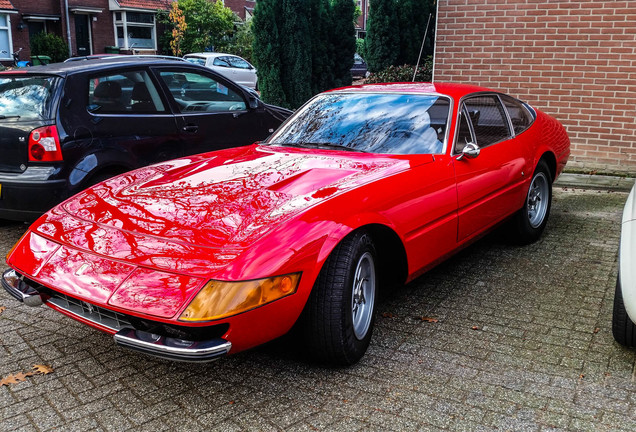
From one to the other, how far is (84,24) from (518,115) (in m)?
31.3

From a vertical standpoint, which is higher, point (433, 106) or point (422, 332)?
point (433, 106)

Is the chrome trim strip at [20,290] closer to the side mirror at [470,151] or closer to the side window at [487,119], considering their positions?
the side mirror at [470,151]

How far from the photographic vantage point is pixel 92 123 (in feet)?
17.1

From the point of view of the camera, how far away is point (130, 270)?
279 cm

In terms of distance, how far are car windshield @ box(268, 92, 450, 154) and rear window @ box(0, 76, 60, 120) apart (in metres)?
2.02

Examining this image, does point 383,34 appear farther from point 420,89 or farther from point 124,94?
point 420,89

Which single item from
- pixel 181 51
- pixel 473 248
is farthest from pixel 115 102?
pixel 181 51

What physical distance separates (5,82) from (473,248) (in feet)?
14.5

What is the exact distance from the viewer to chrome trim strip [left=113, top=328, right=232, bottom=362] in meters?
2.58

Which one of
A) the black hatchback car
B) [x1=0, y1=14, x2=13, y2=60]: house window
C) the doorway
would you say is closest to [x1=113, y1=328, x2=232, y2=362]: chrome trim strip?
the black hatchback car

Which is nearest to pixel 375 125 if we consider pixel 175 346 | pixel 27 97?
pixel 175 346

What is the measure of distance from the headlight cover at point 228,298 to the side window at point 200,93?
3749 mm

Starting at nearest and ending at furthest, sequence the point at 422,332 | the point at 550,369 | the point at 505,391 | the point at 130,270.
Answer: the point at 130,270, the point at 505,391, the point at 550,369, the point at 422,332

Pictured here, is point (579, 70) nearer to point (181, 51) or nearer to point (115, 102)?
point (115, 102)
